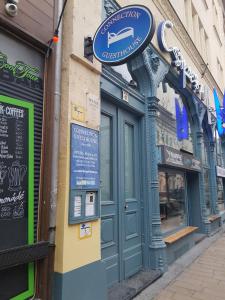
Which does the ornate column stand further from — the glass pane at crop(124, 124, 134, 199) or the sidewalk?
the sidewalk

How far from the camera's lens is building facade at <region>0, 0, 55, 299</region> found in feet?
9.28

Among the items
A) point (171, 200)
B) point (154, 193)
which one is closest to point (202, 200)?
point (171, 200)

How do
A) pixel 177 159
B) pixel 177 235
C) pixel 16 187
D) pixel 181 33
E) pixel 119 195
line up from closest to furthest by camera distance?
pixel 16 187
pixel 119 195
pixel 177 235
pixel 177 159
pixel 181 33

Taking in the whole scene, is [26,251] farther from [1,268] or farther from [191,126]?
[191,126]

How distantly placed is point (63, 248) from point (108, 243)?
1.32 meters

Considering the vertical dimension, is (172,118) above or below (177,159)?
above

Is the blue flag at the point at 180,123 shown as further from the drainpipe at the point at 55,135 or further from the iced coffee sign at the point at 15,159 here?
the iced coffee sign at the point at 15,159

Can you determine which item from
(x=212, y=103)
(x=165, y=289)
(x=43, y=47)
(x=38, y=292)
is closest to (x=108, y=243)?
Result: (x=165, y=289)

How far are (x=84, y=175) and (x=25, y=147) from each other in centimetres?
81

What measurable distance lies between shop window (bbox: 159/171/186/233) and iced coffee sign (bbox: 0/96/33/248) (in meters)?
3.64

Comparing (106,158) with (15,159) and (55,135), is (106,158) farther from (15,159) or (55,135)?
(15,159)

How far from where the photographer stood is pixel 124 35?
344cm

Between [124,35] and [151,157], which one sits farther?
[151,157]

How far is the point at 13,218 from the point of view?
9.41 feet
